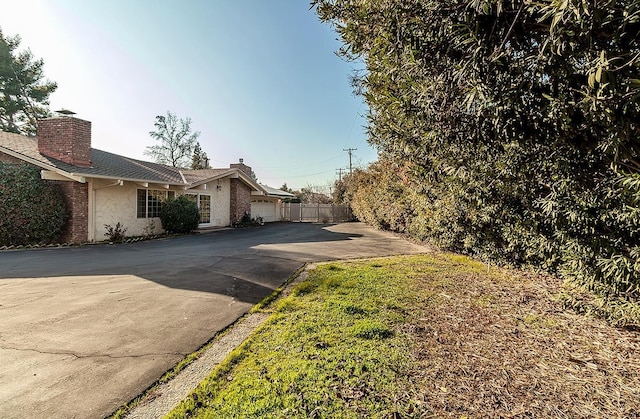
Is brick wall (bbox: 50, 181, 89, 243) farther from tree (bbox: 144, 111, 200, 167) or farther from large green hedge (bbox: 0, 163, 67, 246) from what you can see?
tree (bbox: 144, 111, 200, 167)

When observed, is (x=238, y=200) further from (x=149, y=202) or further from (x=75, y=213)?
(x=75, y=213)

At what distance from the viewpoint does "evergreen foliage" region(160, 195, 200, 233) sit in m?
14.0

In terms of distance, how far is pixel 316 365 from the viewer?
9.12ft

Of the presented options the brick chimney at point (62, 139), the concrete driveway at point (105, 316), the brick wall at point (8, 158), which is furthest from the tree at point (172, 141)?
the concrete driveway at point (105, 316)

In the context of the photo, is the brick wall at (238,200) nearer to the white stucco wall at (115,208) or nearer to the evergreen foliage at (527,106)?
the white stucco wall at (115,208)

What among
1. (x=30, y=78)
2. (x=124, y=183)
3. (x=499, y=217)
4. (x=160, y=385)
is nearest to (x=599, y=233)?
(x=499, y=217)

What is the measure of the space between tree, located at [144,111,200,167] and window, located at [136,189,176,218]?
83.6ft

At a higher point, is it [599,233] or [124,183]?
[124,183]

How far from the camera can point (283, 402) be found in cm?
227

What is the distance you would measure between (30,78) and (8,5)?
68.7ft

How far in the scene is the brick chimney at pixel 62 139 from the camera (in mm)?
11398

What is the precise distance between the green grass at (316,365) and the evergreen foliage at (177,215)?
438 inches

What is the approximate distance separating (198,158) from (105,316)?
37.3 metres

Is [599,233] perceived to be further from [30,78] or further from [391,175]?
[30,78]
